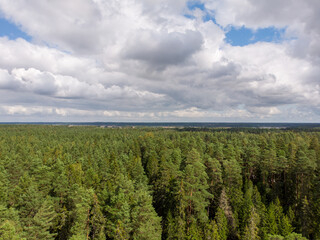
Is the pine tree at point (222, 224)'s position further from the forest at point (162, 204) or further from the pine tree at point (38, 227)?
the pine tree at point (38, 227)

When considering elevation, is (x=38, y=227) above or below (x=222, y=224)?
above

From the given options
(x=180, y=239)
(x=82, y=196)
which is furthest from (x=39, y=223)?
(x=180, y=239)

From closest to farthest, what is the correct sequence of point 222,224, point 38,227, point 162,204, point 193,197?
point 38,227
point 222,224
point 193,197
point 162,204

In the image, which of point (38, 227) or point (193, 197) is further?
point (193, 197)

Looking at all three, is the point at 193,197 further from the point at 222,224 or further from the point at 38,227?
the point at 38,227

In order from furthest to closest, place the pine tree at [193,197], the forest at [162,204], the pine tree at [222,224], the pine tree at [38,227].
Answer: the pine tree at [193,197], the pine tree at [222,224], the forest at [162,204], the pine tree at [38,227]

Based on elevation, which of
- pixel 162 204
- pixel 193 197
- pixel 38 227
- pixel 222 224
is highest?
pixel 193 197

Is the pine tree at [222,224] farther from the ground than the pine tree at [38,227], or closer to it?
closer to it

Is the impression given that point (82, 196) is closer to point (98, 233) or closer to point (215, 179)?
point (98, 233)

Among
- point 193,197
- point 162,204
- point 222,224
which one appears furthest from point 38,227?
point 222,224

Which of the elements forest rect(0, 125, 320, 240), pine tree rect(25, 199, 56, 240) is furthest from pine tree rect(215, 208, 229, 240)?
pine tree rect(25, 199, 56, 240)

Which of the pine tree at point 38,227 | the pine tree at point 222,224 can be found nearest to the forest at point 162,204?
the pine tree at point 222,224
